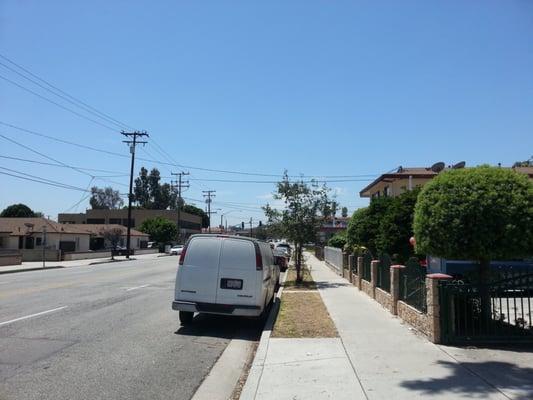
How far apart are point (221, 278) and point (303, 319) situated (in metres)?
2.13

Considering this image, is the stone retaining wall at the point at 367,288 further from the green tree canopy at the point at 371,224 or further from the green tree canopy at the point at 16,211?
the green tree canopy at the point at 16,211

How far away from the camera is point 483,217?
9.37 metres

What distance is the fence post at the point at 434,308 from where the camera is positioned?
934cm

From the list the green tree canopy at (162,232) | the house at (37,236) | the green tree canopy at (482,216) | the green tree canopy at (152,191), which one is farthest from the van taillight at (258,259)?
the green tree canopy at (152,191)

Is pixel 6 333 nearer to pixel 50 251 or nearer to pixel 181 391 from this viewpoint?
pixel 181 391

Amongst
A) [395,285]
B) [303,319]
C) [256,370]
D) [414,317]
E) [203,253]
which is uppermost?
[203,253]

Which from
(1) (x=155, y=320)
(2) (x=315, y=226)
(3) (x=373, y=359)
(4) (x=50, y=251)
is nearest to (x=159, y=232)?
(4) (x=50, y=251)

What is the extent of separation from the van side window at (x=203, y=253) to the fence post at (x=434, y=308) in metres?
4.62

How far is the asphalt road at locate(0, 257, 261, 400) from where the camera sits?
23.3ft

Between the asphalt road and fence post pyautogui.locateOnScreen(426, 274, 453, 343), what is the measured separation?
3.73 m

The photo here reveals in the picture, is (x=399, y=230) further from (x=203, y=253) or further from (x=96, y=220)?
(x=96, y=220)

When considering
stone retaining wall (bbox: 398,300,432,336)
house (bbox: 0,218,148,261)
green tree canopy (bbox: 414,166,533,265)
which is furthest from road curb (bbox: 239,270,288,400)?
house (bbox: 0,218,148,261)

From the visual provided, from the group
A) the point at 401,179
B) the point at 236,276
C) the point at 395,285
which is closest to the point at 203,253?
the point at 236,276

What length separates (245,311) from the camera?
1186 cm
